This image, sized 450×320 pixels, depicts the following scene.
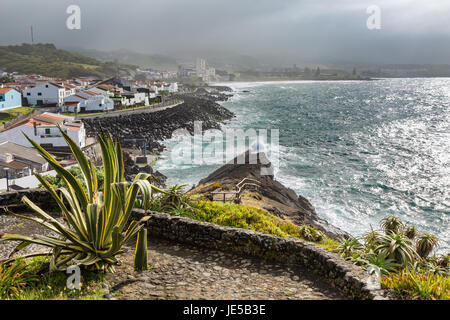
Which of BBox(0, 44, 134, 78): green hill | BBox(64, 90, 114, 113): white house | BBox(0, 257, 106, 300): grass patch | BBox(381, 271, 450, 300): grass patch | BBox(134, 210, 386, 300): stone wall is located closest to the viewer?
BBox(381, 271, 450, 300): grass patch

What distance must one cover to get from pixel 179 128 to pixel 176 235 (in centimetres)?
4807

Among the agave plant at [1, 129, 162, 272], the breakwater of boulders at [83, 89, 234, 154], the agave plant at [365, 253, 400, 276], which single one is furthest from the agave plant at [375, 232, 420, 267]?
the breakwater of boulders at [83, 89, 234, 154]

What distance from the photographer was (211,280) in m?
6.50

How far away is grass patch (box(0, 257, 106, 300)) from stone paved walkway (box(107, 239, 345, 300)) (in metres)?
0.30

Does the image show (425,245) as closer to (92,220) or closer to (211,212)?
(211,212)

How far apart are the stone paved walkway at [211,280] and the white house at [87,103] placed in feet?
191

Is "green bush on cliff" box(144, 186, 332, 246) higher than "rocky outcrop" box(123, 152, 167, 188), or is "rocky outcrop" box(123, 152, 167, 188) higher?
"green bush on cliff" box(144, 186, 332, 246)

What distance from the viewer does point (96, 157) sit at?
35781mm

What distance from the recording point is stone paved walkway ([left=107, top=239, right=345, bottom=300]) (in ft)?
19.3

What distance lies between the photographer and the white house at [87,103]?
197ft

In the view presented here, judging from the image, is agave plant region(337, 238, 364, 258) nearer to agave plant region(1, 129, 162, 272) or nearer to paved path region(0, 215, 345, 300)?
paved path region(0, 215, 345, 300)

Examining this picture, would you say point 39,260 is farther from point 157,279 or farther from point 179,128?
point 179,128

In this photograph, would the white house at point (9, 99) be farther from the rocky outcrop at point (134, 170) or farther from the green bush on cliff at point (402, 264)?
the green bush on cliff at point (402, 264)

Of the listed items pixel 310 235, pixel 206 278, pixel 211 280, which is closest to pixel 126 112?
pixel 310 235
